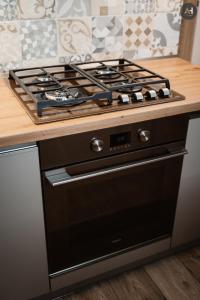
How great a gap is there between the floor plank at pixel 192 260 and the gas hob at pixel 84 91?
870mm

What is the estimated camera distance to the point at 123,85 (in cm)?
125

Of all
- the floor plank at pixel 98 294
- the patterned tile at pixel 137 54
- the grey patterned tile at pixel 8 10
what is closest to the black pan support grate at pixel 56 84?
the grey patterned tile at pixel 8 10

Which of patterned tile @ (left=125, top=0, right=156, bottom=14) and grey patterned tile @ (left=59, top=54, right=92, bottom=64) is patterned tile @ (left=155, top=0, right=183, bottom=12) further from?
grey patterned tile @ (left=59, top=54, right=92, bottom=64)

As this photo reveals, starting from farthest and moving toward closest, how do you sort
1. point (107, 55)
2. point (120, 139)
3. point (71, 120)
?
point (107, 55)
point (120, 139)
point (71, 120)

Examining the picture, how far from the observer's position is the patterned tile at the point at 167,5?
64.8 inches

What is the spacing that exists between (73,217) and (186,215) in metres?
0.57

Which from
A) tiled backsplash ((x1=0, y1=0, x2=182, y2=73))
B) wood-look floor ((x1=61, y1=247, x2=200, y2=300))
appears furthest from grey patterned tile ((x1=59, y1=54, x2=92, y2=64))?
wood-look floor ((x1=61, y1=247, x2=200, y2=300))

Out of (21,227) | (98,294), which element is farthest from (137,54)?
(98,294)

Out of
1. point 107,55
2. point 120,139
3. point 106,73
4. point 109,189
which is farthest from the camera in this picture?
point 107,55

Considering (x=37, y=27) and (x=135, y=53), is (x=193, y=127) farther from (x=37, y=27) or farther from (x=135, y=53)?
(x=37, y=27)

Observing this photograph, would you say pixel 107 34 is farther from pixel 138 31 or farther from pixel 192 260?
pixel 192 260

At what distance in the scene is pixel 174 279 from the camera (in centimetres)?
160

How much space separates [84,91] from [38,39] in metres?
0.38

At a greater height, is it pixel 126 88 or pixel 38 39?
pixel 38 39
